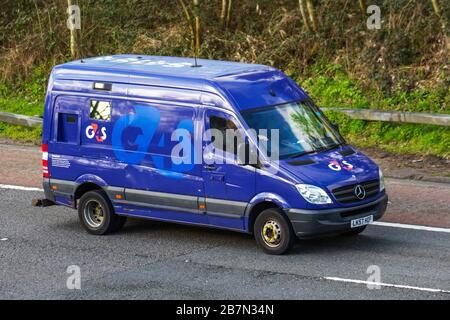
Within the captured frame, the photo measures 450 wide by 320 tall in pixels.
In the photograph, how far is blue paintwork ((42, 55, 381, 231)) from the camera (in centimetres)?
1348

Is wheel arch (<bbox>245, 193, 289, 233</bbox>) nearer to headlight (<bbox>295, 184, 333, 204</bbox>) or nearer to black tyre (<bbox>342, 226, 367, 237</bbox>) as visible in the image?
headlight (<bbox>295, 184, 333, 204</bbox>)

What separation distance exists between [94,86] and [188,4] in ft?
37.0

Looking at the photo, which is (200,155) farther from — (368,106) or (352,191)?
(368,106)

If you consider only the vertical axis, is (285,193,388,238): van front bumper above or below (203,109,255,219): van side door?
below

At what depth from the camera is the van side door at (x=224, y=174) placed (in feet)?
44.4

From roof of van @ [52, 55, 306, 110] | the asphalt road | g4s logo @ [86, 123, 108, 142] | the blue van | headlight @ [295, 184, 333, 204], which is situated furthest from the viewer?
g4s logo @ [86, 123, 108, 142]

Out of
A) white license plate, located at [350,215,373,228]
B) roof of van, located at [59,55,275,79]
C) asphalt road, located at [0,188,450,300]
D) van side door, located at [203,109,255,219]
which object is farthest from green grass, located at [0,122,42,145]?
white license plate, located at [350,215,373,228]

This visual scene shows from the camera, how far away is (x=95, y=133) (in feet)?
48.4

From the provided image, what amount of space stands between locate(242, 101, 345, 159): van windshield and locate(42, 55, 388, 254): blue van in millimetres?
16

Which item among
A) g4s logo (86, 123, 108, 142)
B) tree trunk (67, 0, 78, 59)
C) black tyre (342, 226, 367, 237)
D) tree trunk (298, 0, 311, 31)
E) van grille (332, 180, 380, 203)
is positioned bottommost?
black tyre (342, 226, 367, 237)

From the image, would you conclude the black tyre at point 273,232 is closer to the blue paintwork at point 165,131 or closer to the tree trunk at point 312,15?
the blue paintwork at point 165,131

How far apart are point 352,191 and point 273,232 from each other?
112cm

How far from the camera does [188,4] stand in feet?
84.4
